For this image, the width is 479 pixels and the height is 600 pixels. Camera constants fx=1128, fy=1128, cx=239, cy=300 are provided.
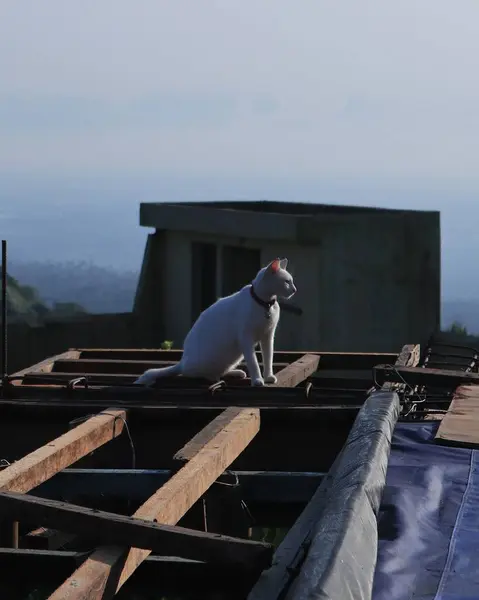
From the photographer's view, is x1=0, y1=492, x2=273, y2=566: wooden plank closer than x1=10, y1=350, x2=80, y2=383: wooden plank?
Yes

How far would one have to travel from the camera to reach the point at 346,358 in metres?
8.93

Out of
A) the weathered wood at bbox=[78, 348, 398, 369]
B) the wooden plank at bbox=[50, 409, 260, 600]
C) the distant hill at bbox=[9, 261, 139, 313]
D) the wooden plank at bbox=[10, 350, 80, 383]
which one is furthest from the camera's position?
the distant hill at bbox=[9, 261, 139, 313]

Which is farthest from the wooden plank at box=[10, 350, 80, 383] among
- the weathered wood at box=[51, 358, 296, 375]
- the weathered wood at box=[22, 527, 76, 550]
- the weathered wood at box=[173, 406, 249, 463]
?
the weathered wood at box=[173, 406, 249, 463]

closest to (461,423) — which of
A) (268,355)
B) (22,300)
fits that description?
(268,355)

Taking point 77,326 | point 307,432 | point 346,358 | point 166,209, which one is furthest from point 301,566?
point 166,209

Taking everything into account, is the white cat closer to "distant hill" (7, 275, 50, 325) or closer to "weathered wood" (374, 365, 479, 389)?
"weathered wood" (374, 365, 479, 389)

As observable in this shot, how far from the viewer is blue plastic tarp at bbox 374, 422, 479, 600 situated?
3160mm

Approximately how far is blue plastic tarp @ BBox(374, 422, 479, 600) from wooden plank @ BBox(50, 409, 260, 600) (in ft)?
2.54

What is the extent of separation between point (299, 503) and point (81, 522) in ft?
5.52

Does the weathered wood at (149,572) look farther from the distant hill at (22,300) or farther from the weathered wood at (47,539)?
the distant hill at (22,300)

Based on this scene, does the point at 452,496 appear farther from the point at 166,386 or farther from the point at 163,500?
the point at 166,386

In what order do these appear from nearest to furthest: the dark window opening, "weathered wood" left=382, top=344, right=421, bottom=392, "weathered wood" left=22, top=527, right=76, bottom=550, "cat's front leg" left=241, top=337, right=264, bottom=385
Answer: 1. "weathered wood" left=22, top=527, right=76, bottom=550
2. "cat's front leg" left=241, top=337, right=264, bottom=385
3. "weathered wood" left=382, top=344, right=421, bottom=392
4. the dark window opening

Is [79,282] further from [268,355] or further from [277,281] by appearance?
[277,281]

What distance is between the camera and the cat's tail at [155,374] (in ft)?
25.0
